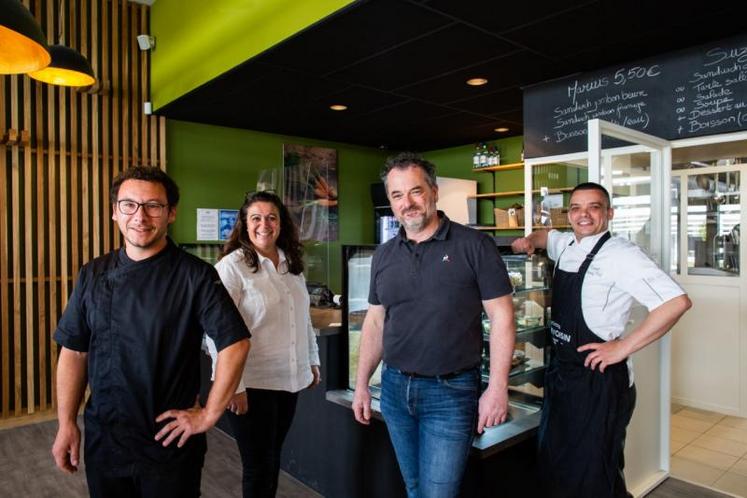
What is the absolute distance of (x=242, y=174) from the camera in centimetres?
554

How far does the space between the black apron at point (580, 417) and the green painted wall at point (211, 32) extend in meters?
1.85

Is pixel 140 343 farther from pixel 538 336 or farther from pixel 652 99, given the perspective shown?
pixel 652 99

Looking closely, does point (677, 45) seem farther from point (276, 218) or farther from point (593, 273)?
point (276, 218)

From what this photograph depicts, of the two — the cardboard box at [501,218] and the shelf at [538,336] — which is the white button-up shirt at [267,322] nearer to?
the shelf at [538,336]

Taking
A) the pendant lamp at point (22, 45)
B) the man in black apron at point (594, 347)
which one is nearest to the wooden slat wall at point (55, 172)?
the pendant lamp at point (22, 45)

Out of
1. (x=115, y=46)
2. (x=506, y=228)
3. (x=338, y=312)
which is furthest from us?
(x=506, y=228)

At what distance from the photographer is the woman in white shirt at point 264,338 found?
6.70ft

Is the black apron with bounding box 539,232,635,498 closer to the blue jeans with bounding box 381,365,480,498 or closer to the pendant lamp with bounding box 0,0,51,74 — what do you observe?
the blue jeans with bounding box 381,365,480,498

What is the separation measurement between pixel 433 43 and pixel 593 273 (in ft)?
5.40

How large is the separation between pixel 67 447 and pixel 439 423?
114 centimetres

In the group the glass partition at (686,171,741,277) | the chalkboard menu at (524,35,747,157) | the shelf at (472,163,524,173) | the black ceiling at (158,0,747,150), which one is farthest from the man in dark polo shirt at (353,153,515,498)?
the shelf at (472,163,524,173)

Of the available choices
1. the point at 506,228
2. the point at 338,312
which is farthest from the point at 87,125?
the point at 506,228

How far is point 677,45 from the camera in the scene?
10.0ft

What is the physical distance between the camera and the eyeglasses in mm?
1470
